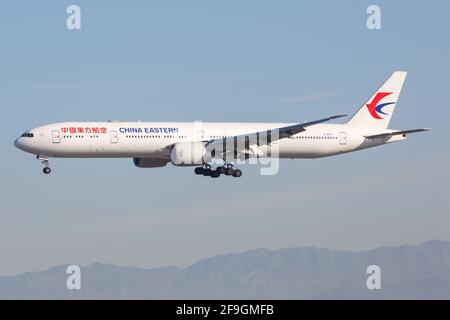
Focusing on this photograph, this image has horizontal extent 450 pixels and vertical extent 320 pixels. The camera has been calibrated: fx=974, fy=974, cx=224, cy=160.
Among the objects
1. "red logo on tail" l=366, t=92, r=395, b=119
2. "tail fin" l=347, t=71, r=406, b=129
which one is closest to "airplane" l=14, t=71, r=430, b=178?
"tail fin" l=347, t=71, r=406, b=129

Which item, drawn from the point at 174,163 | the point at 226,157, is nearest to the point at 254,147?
the point at 226,157

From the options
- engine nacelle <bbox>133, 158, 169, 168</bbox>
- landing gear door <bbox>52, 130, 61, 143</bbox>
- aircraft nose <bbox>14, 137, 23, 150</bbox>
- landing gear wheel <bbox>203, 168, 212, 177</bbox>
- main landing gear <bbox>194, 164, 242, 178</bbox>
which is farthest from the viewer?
engine nacelle <bbox>133, 158, 169, 168</bbox>

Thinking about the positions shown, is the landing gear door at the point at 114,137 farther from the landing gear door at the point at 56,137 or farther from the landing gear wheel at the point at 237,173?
the landing gear wheel at the point at 237,173

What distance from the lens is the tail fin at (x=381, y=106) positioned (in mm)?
106500

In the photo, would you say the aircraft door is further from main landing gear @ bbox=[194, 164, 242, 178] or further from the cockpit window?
the cockpit window

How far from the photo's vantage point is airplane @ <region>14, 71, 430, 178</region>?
299ft

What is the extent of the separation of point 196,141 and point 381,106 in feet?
81.3

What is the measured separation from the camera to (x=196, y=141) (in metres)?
94.6

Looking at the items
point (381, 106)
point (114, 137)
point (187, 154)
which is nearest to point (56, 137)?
point (114, 137)

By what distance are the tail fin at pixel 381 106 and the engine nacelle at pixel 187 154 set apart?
21.4 metres
